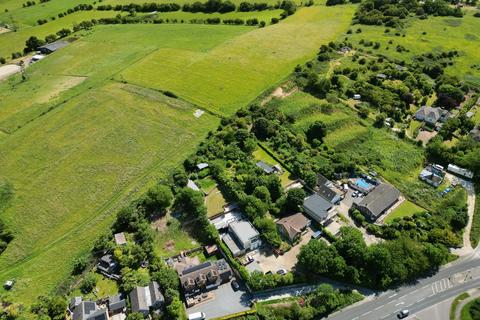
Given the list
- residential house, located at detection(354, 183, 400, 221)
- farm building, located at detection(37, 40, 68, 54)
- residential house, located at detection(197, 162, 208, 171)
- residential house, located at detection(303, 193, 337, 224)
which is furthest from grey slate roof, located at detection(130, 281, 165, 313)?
farm building, located at detection(37, 40, 68, 54)

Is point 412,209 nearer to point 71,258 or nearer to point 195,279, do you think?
point 195,279

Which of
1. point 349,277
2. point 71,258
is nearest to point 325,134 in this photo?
point 349,277

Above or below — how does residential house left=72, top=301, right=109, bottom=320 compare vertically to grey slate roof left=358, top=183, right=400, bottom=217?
below

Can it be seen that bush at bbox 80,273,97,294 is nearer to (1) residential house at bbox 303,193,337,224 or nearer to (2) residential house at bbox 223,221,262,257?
(2) residential house at bbox 223,221,262,257

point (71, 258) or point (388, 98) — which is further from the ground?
point (388, 98)

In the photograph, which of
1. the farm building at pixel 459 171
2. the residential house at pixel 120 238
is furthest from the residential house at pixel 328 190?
the residential house at pixel 120 238
